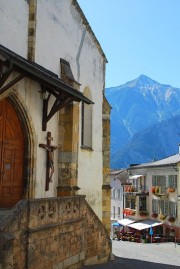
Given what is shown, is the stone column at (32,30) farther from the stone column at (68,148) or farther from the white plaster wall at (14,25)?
the stone column at (68,148)

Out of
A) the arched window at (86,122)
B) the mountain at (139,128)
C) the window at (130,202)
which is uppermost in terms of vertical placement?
the mountain at (139,128)

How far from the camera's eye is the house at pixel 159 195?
4041cm

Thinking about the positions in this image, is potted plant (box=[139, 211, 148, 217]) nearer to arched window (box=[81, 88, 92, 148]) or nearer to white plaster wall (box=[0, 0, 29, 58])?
arched window (box=[81, 88, 92, 148])

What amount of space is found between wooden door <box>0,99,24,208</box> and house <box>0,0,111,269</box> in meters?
0.03

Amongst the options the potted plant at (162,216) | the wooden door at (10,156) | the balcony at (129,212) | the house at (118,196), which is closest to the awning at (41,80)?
the wooden door at (10,156)

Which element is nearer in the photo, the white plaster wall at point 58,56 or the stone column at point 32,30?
the white plaster wall at point 58,56

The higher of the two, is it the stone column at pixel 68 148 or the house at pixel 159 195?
the stone column at pixel 68 148

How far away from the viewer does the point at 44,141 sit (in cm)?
1444

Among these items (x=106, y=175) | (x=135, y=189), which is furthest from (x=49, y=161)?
(x=135, y=189)

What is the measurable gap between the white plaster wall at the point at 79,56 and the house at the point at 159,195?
72.9ft

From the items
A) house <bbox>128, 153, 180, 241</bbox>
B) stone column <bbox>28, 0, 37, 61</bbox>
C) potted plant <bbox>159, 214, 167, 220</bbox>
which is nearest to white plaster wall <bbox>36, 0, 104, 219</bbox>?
stone column <bbox>28, 0, 37, 61</bbox>

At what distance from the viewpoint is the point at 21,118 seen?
13.5 m

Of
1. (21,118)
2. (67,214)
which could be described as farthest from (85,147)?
(67,214)

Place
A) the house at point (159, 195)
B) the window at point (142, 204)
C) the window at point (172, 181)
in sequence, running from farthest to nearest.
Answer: the window at point (142, 204), the window at point (172, 181), the house at point (159, 195)
